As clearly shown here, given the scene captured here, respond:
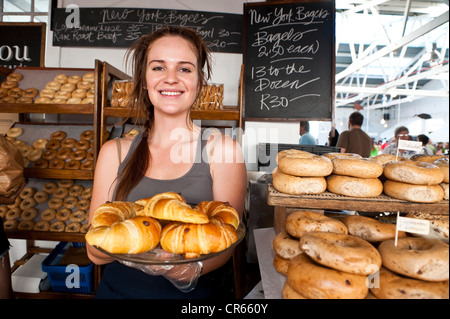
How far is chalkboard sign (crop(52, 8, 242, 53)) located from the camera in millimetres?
2975

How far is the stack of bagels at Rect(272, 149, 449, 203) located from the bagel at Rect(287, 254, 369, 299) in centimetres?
31

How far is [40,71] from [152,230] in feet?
9.89

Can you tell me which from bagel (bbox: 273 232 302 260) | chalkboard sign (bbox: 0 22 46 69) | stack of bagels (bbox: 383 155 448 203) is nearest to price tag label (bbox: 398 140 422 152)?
stack of bagels (bbox: 383 155 448 203)

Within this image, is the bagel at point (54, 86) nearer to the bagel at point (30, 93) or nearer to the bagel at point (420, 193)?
the bagel at point (30, 93)

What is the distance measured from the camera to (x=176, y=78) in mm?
1330

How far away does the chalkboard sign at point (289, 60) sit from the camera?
2.79 metres

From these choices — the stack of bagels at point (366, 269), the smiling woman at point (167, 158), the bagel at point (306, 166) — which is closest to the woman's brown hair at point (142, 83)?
the smiling woman at point (167, 158)

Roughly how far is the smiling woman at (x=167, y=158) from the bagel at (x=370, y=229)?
1.92ft

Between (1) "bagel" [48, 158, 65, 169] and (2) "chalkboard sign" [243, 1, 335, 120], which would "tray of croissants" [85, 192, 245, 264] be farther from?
(2) "chalkboard sign" [243, 1, 335, 120]

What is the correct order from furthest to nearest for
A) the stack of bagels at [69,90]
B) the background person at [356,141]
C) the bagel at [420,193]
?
1. the background person at [356,141]
2. the stack of bagels at [69,90]
3. the bagel at [420,193]

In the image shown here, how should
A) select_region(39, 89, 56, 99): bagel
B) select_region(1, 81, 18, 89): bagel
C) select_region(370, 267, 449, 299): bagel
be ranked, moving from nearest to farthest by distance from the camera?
select_region(370, 267, 449, 299): bagel
select_region(39, 89, 56, 99): bagel
select_region(1, 81, 18, 89): bagel

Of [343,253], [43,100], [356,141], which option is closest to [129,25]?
[43,100]

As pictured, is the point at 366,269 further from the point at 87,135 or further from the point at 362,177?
the point at 87,135

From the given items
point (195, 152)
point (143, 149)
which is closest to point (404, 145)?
point (195, 152)
